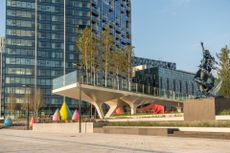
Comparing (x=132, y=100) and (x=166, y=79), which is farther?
(x=166, y=79)

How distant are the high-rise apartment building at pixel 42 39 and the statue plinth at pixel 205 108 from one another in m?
97.2

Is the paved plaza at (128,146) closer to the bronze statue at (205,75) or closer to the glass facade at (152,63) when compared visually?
the bronze statue at (205,75)

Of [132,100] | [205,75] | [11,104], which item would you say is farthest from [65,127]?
[11,104]

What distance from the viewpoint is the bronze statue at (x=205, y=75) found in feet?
121

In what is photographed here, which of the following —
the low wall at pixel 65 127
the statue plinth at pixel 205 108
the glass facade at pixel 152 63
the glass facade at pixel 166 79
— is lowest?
the low wall at pixel 65 127

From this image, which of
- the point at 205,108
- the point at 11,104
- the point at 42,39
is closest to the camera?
the point at 205,108

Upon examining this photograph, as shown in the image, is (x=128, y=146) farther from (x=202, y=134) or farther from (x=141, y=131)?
(x=141, y=131)

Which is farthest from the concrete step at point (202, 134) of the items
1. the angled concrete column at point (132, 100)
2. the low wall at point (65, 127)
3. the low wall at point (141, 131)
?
the angled concrete column at point (132, 100)

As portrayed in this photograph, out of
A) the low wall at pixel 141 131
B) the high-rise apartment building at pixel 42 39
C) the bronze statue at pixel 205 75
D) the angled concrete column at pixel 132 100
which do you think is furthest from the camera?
the high-rise apartment building at pixel 42 39

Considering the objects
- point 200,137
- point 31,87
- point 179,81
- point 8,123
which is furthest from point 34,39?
point 200,137

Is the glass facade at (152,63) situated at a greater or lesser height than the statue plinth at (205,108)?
greater

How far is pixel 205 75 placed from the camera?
37.1 m

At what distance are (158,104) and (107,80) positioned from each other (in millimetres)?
16116

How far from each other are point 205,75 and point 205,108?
167 inches
